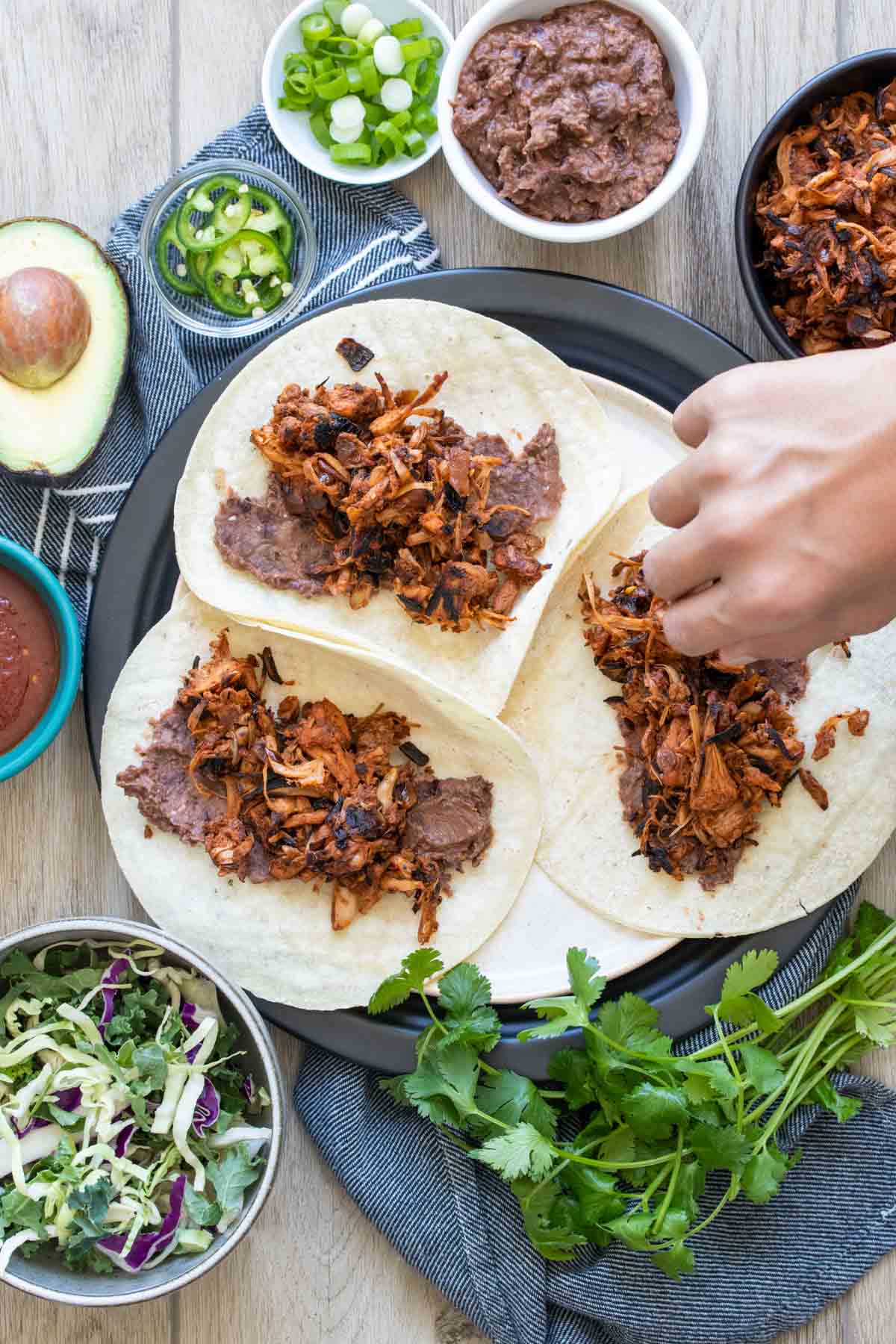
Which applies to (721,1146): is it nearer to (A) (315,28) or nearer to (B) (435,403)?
(B) (435,403)


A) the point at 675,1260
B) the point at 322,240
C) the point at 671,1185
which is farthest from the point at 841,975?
the point at 322,240

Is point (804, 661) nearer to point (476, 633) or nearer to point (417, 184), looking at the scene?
point (476, 633)

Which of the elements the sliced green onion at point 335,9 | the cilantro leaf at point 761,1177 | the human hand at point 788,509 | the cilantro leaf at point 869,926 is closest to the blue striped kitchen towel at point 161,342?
the sliced green onion at point 335,9

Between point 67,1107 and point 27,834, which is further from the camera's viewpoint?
point 27,834

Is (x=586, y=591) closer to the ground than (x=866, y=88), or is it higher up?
closer to the ground

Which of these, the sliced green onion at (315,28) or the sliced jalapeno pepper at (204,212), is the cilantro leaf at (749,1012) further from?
the sliced green onion at (315,28)

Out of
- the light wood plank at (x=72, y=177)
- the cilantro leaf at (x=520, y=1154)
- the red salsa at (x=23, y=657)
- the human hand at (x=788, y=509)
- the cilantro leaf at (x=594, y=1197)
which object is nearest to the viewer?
the human hand at (x=788, y=509)

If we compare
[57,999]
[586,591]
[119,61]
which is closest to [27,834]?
[57,999]
